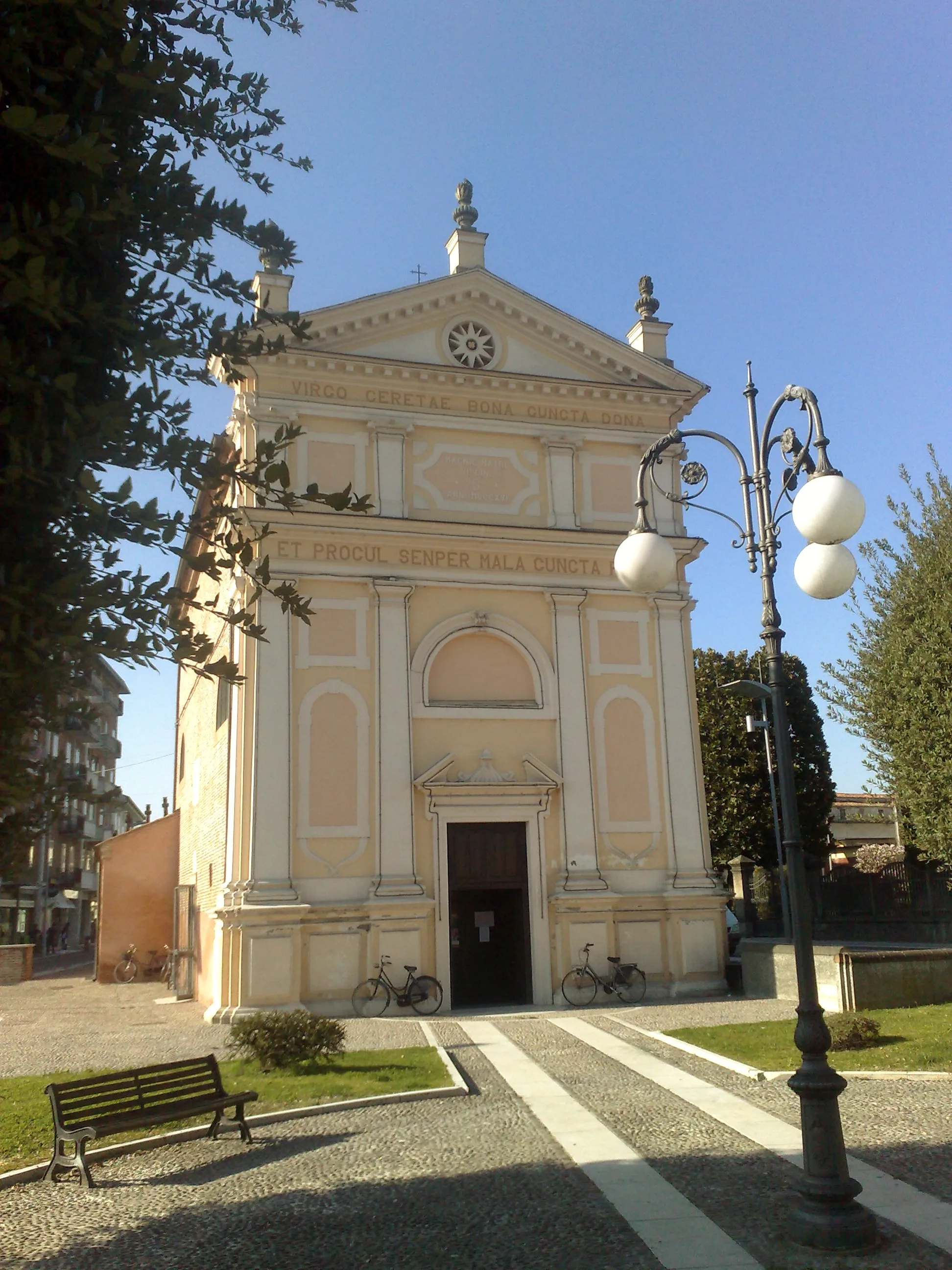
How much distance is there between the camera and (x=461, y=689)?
2003 centimetres

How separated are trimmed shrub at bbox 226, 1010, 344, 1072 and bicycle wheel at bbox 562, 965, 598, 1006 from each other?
23.7ft

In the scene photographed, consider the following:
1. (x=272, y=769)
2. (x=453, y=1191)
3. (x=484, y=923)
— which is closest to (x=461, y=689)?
(x=272, y=769)

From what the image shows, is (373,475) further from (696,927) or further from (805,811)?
(805,811)

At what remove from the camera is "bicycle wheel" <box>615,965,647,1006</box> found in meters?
18.8

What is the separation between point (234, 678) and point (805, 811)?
110 feet

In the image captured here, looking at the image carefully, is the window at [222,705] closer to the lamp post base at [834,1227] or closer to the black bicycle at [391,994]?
the black bicycle at [391,994]

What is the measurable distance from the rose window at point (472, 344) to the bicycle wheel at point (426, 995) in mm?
11658

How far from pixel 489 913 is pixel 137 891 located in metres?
13.4

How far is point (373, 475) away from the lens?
20.2 meters

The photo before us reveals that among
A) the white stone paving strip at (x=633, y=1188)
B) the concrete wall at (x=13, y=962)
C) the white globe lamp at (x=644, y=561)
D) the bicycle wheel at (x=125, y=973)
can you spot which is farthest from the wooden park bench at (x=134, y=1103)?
the concrete wall at (x=13, y=962)

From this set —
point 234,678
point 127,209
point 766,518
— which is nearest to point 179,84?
point 127,209

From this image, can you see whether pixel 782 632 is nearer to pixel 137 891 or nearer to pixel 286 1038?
pixel 286 1038

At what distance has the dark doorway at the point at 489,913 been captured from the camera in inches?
754

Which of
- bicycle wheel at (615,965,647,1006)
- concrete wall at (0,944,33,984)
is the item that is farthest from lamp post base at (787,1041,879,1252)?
concrete wall at (0,944,33,984)
